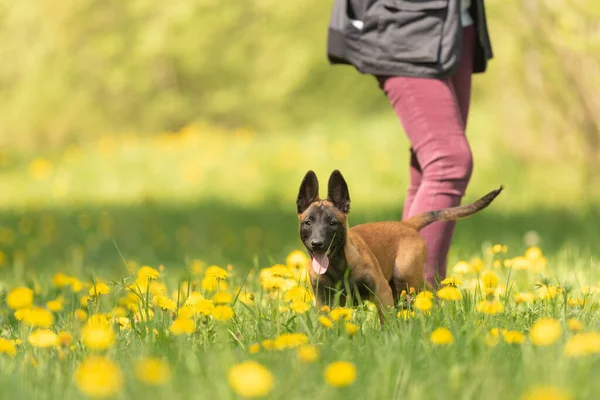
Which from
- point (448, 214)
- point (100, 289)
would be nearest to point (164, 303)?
point (100, 289)

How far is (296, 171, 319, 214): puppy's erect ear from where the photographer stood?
3.16 metres

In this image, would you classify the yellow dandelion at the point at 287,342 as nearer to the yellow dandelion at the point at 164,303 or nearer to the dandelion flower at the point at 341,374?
the dandelion flower at the point at 341,374

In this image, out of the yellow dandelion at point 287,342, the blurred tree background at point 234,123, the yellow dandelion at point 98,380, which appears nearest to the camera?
the yellow dandelion at point 98,380

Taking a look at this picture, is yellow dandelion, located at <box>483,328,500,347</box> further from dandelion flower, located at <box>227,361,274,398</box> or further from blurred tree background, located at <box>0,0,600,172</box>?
blurred tree background, located at <box>0,0,600,172</box>

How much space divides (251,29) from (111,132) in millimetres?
3642

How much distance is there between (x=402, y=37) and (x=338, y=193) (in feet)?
2.68

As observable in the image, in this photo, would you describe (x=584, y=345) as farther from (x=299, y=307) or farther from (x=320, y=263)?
(x=320, y=263)

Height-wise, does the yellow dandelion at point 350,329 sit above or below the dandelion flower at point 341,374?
below

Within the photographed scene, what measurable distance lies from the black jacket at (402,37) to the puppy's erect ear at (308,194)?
701 millimetres

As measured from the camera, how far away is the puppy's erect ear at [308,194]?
316 cm

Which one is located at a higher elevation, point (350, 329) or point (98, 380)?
point (98, 380)

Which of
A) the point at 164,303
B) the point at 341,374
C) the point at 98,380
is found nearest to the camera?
the point at 98,380

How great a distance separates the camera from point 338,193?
316 cm

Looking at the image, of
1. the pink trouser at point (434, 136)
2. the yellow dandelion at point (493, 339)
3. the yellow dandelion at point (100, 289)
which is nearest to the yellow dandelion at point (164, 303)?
the yellow dandelion at point (100, 289)
